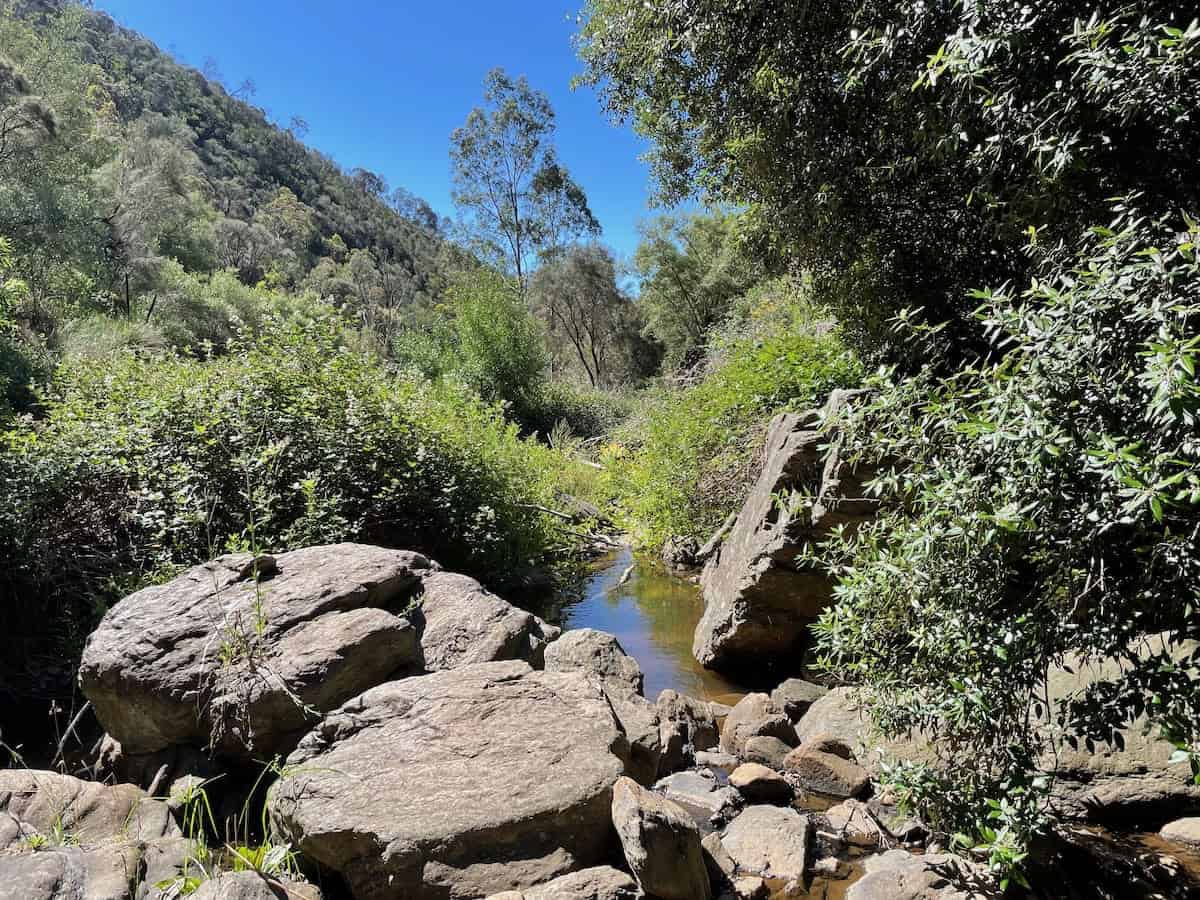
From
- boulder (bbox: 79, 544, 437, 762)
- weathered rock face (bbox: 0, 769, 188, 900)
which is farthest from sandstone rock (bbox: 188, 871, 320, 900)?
boulder (bbox: 79, 544, 437, 762)

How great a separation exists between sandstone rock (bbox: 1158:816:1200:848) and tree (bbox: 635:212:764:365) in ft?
83.8

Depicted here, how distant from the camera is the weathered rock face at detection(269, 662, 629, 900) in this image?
9.31ft

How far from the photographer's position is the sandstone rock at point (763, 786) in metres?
3.89

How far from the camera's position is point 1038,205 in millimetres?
3730

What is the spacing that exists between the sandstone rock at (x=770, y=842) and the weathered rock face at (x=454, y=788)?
2.38 feet

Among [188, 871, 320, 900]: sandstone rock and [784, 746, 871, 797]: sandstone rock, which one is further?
[784, 746, 871, 797]: sandstone rock

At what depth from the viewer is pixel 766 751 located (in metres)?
4.25

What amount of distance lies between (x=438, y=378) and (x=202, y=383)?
14.5 metres

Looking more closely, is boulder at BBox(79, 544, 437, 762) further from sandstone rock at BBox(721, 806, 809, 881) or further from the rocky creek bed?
sandstone rock at BBox(721, 806, 809, 881)

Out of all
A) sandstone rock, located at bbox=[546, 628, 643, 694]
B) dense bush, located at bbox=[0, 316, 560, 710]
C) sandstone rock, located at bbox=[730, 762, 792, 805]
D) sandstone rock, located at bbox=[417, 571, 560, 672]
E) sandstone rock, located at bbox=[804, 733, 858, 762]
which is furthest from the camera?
dense bush, located at bbox=[0, 316, 560, 710]

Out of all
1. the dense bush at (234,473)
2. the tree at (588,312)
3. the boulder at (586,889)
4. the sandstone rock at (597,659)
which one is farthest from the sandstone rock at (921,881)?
the tree at (588,312)

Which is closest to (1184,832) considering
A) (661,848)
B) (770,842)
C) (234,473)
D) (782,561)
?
(770,842)

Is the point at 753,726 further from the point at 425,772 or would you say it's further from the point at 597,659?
the point at 425,772

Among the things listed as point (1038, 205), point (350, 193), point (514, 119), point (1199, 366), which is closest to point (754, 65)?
point (1038, 205)
